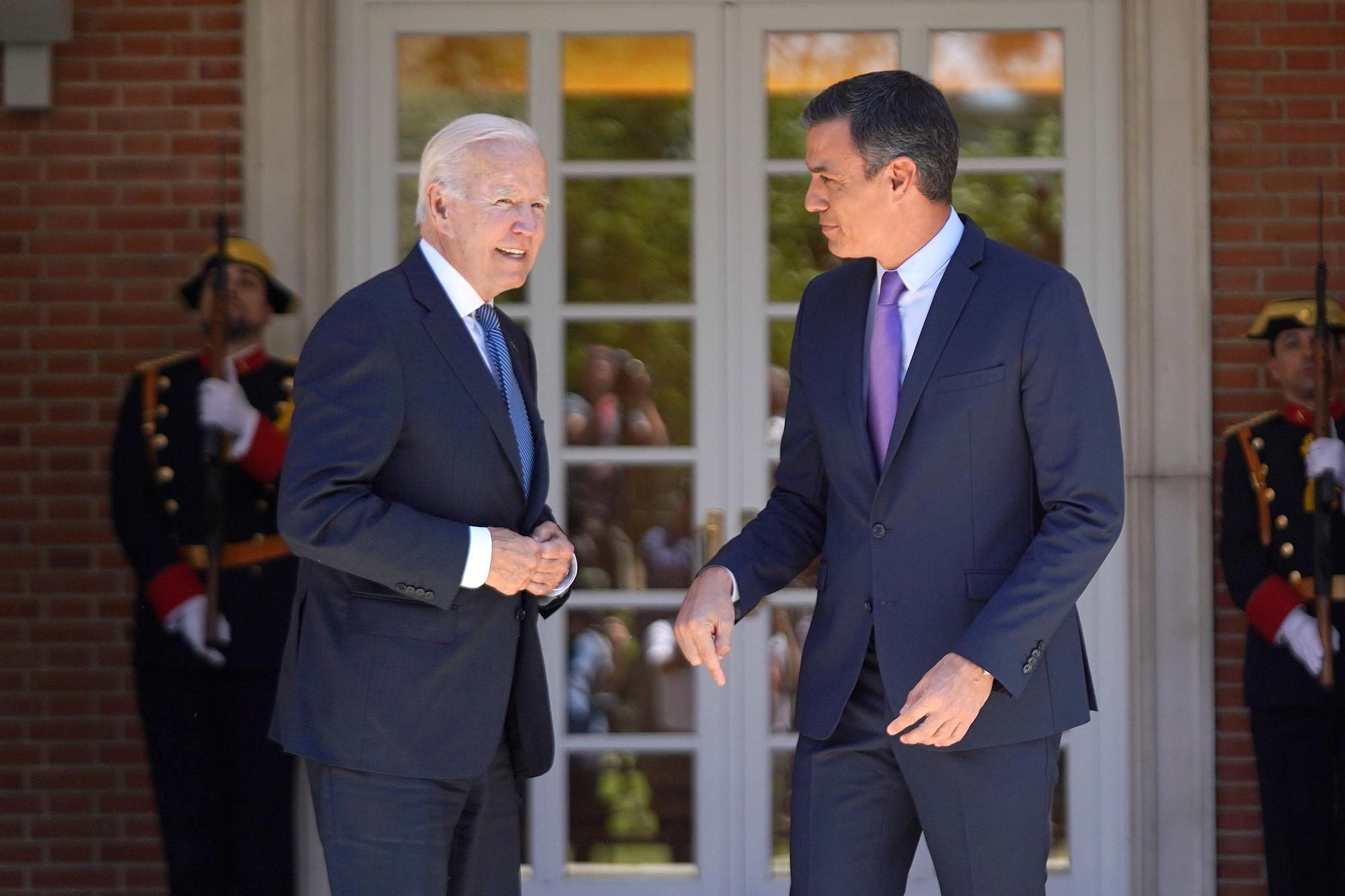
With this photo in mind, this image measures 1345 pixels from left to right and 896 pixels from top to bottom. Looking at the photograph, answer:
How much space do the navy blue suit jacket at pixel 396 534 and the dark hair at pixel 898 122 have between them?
0.74 metres

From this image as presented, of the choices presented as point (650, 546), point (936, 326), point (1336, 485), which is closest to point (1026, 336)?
point (936, 326)

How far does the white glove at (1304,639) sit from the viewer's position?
3988 mm

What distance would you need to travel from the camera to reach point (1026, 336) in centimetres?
249

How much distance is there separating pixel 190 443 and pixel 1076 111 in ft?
9.03

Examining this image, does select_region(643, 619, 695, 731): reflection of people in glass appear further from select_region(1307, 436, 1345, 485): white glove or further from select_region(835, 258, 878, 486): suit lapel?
select_region(835, 258, 878, 486): suit lapel

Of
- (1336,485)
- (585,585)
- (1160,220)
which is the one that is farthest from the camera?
(585,585)

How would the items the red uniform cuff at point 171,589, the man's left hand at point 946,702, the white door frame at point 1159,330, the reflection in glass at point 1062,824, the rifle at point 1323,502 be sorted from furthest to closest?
the reflection in glass at point 1062,824, the white door frame at point 1159,330, the red uniform cuff at point 171,589, the rifle at point 1323,502, the man's left hand at point 946,702

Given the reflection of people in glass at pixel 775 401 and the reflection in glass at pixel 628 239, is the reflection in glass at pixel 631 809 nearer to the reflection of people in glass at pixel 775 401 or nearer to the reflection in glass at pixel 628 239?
the reflection of people in glass at pixel 775 401

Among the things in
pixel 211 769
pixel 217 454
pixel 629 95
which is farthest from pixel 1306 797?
pixel 217 454

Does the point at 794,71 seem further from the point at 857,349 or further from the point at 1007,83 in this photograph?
the point at 857,349

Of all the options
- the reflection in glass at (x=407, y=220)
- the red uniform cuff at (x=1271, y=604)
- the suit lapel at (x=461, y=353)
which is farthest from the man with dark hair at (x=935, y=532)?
the reflection in glass at (x=407, y=220)

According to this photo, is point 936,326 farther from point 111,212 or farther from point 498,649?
point 111,212

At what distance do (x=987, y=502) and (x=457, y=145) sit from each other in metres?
1.09

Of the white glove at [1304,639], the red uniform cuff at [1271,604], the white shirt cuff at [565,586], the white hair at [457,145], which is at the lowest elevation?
the white glove at [1304,639]
